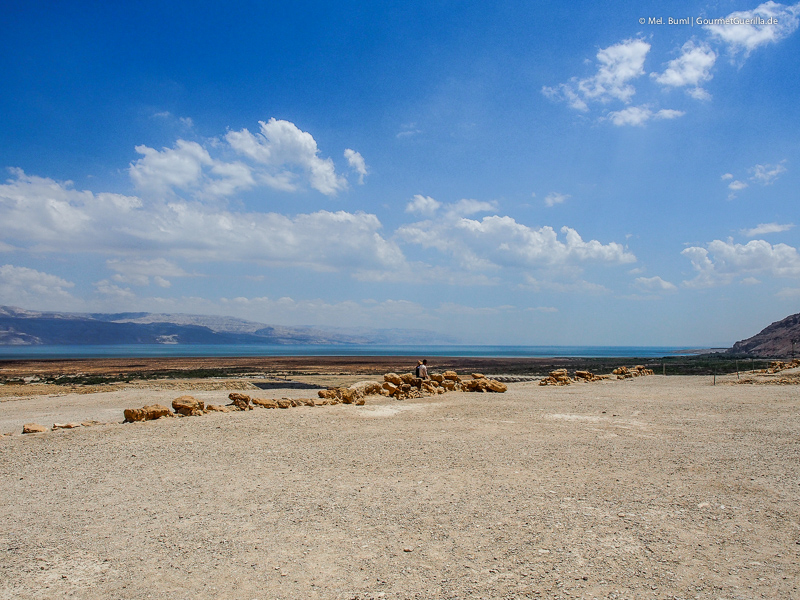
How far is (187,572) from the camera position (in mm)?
4660

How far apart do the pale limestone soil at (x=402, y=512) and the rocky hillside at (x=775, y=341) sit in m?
78.0

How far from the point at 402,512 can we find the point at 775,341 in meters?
115

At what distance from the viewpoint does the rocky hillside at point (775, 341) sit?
76.8m

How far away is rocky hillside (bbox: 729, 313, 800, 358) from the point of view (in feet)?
252

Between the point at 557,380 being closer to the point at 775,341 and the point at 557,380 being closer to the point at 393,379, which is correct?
the point at 393,379

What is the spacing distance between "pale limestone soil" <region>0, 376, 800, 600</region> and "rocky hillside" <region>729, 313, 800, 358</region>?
78.0m

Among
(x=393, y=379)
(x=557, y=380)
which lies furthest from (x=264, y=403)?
(x=557, y=380)

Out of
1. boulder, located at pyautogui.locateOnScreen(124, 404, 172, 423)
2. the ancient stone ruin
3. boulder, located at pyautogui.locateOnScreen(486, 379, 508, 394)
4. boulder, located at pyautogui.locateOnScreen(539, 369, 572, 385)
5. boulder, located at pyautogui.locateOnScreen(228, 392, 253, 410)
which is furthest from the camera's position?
the ancient stone ruin

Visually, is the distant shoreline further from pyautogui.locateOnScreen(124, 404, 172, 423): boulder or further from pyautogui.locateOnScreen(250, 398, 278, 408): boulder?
pyautogui.locateOnScreen(124, 404, 172, 423): boulder

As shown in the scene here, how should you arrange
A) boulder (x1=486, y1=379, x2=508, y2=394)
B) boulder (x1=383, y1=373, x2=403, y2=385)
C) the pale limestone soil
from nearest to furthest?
the pale limestone soil
boulder (x1=383, y1=373, x2=403, y2=385)
boulder (x1=486, y1=379, x2=508, y2=394)

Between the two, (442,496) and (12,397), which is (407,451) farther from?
(12,397)

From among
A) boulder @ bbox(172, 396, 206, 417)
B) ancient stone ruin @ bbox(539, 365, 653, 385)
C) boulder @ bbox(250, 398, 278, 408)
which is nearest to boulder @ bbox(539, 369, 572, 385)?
ancient stone ruin @ bbox(539, 365, 653, 385)

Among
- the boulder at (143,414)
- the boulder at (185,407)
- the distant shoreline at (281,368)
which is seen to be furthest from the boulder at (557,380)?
the boulder at (143,414)

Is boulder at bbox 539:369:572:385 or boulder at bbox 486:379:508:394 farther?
boulder at bbox 539:369:572:385
